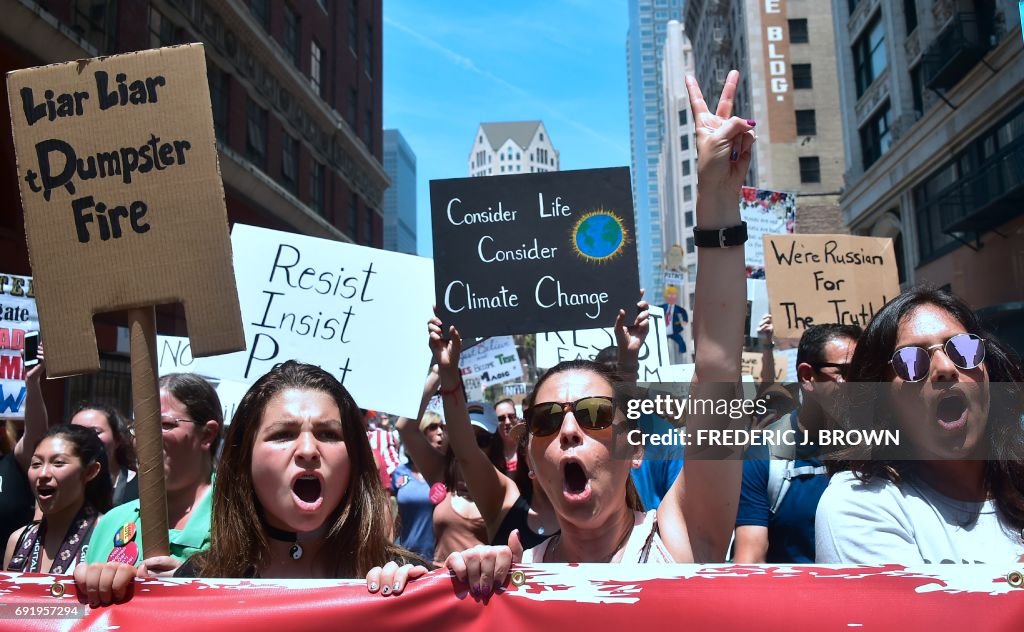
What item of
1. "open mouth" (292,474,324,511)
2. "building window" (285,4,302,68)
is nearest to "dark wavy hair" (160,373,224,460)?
"open mouth" (292,474,324,511)

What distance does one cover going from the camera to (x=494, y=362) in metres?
7.67

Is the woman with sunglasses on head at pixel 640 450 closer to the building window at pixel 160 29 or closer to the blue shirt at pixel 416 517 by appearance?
the blue shirt at pixel 416 517

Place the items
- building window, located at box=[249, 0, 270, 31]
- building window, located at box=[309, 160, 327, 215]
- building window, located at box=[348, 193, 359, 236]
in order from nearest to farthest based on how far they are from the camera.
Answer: building window, located at box=[249, 0, 270, 31]
building window, located at box=[309, 160, 327, 215]
building window, located at box=[348, 193, 359, 236]

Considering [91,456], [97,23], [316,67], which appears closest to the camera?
[91,456]

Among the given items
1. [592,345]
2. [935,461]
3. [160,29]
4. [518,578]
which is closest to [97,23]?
[160,29]

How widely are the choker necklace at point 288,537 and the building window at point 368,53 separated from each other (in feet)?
111

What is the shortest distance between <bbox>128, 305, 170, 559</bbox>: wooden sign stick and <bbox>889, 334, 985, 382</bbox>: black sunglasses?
188cm

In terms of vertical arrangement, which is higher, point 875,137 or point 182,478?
point 875,137

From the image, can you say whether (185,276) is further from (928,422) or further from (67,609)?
(928,422)

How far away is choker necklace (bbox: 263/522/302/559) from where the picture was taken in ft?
8.11

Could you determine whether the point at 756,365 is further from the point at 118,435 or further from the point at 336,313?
the point at 118,435

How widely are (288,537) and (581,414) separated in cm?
91

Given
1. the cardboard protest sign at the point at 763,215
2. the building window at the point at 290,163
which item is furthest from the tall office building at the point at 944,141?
the building window at the point at 290,163

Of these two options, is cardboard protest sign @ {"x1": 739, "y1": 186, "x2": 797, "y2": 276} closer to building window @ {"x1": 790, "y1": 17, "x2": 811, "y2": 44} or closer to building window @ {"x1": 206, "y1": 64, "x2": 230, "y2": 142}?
building window @ {"x1": 206, "y1": 64, "x2": 230, "y2": 142}
